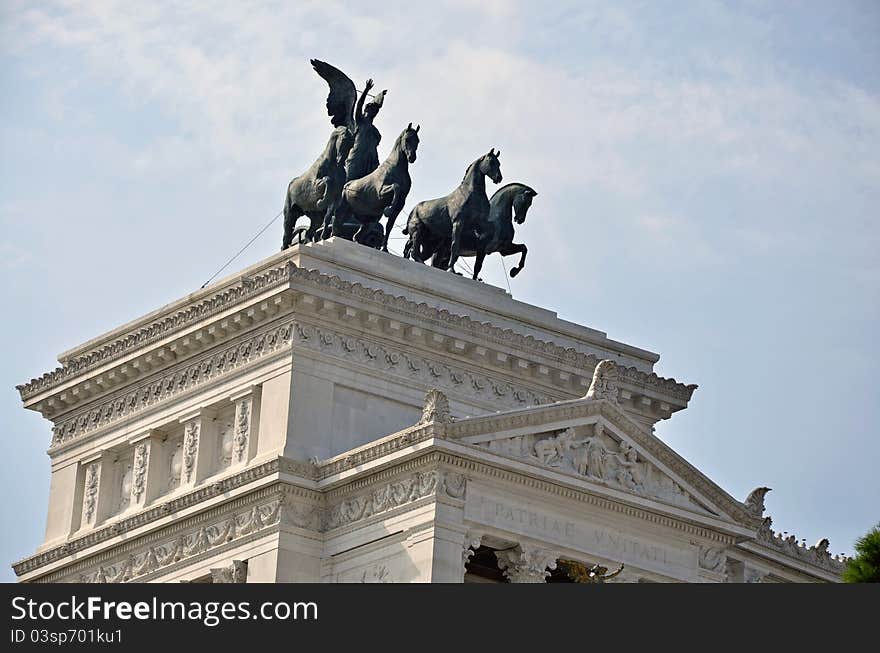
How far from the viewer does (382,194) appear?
64.1m

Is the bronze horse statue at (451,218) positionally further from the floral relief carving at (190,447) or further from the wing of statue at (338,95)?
the floral relief carving at (190,447)

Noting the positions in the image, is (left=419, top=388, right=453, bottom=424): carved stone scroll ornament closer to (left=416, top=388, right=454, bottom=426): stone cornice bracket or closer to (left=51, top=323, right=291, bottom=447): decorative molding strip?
(left=416, top=388, right=454, bottom=426): stone cornice bracket

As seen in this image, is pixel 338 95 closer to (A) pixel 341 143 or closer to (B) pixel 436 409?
(A) pixel 341 143

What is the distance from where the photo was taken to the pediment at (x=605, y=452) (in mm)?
55688

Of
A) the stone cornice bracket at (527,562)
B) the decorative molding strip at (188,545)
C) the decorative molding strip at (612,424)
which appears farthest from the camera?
the decorative molding strip at (188,545)

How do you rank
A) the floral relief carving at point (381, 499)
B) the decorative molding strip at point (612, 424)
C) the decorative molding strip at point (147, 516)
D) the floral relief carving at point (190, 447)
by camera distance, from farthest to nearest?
1. the floral relief carving at point (190, 447)
2. the decorative molding strip at point (147, 516)
3. the decorative molding strip at point (612, 424)
4. the floral relief carving at point (381, 499)

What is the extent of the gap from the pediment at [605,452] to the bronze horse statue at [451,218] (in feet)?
27.8

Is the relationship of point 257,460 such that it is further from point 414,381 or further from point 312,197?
point 312,197

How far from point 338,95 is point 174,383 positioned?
9.04m

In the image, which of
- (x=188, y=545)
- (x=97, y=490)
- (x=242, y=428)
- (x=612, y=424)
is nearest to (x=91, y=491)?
(x=97, y=490)

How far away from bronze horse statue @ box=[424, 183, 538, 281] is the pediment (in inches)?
340

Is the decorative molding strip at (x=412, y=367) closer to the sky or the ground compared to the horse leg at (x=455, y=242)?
closer to the ground

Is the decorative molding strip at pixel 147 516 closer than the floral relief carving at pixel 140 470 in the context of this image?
Yes

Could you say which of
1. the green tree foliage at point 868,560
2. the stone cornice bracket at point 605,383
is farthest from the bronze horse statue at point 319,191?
the green tree foliage at point 868,560
